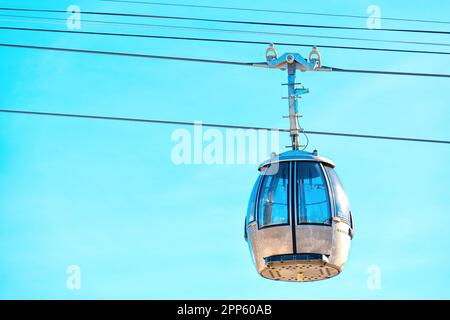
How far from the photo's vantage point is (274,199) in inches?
989

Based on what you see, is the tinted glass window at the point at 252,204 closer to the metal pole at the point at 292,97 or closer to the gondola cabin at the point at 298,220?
the gondola cabin at the point at 298,220

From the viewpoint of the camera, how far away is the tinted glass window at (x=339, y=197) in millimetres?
25250

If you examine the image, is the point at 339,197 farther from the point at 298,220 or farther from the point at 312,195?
the point at 298,220

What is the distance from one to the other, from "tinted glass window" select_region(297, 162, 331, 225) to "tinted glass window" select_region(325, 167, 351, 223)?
238mm

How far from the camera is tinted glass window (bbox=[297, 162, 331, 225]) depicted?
2480 centimetres

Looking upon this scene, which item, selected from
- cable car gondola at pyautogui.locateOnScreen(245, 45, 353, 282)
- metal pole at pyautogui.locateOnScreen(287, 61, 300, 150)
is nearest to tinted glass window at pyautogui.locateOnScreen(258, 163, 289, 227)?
cable car gondola at pyautogui.locateOnScreen(245, 45, 353, 282)

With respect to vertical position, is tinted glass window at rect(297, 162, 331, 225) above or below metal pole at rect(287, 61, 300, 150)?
below

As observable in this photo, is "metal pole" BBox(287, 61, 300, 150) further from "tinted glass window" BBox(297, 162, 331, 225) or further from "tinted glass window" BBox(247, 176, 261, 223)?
"tinted glass window" BBox(247, 176, 261, 223)

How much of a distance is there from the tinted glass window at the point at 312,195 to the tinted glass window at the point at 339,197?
0.24 metres

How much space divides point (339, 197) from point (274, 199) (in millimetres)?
1599

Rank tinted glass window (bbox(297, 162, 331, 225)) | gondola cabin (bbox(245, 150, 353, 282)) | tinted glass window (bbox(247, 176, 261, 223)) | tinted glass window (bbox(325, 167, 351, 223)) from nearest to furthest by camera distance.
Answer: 1. gondola cabin (bbox(245, 150, 353, 282))
2. tinted glass window (bbox(297, 162, 331, 225))
3. tinted glass window (bbox(325, 167, 351, 223))
4. tinted glass window (bbox(247, 176, 261, 223))
